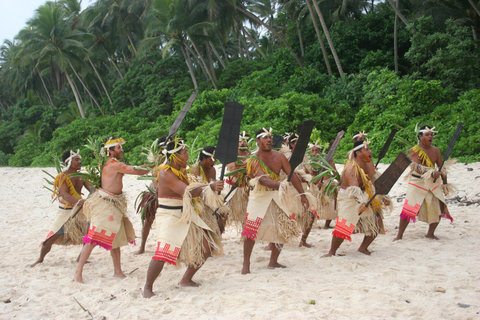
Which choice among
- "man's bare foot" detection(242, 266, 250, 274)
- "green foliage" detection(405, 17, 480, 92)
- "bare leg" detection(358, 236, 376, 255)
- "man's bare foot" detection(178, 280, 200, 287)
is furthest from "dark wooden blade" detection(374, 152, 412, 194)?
"green foliage" detection(405, 17, 480, 92)

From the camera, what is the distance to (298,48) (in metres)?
23.9

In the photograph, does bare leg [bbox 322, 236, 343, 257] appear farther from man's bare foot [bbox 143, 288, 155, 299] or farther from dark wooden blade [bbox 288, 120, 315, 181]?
man's bare foot [bbox 143, 288, 155, 299]

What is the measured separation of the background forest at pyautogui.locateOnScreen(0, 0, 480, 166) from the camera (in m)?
15.0

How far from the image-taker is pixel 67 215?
17.7ft

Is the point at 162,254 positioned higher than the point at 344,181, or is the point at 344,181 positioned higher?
the point at 344,181

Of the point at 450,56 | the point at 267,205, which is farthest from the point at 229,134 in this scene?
the point at 450,56

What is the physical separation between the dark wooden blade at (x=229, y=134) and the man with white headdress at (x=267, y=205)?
2.62ft

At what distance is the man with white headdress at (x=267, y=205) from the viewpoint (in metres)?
4.61

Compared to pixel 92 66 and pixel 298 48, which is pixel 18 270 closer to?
pixel 298 48

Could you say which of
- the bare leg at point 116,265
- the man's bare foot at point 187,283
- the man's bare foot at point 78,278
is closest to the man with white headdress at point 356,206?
the man's bare foot at point 187,283

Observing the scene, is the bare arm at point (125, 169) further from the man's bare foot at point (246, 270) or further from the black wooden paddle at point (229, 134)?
the man's bare foot at point (246, 270)

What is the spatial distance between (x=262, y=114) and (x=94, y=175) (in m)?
11.5

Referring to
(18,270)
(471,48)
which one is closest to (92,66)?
(471,48)

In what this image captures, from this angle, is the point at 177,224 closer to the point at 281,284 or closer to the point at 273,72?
the point at 281,284
